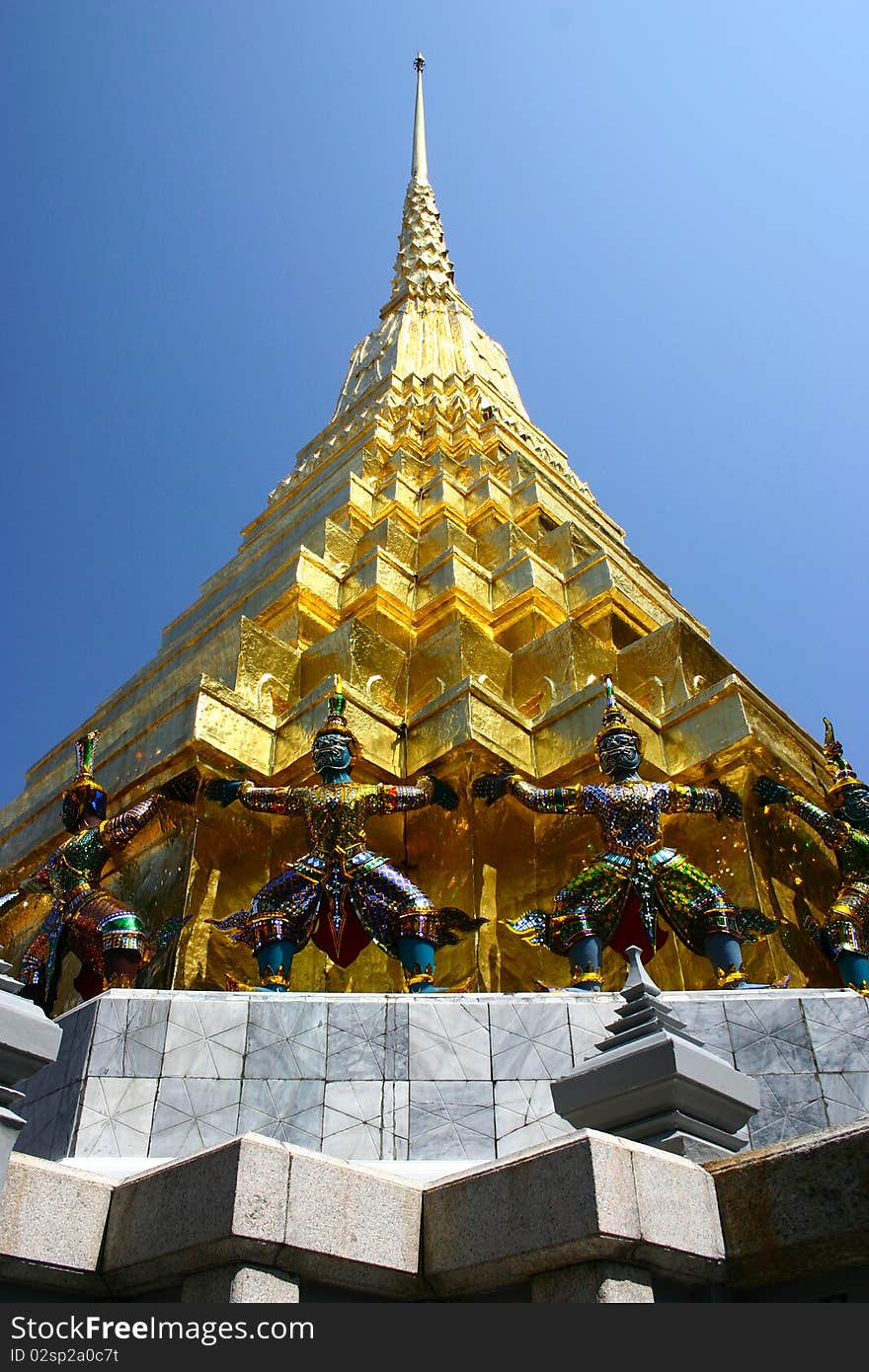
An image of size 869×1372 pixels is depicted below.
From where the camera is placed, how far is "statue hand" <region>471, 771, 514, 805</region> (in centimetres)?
1199

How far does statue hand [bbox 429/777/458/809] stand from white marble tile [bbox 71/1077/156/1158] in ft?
14.7

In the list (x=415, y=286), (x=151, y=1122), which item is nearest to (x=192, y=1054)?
(x=151, y=1122)

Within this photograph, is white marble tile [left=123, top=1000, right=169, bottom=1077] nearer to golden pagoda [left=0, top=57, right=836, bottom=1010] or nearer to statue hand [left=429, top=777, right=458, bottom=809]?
golden pagoda [left=0, top=57, right=836, bottom=1010]

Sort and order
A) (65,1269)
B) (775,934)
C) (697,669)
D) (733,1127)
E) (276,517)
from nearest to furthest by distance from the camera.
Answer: (65,1269), (733,1127), (775,934), (697,669), (276,517)

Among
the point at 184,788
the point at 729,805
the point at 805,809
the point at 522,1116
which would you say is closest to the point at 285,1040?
the point at 522,1116

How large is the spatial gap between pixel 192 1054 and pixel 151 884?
4474mm

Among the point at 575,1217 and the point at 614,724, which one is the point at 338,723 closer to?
the point at 614,724

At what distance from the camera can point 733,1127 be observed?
556 centimetres

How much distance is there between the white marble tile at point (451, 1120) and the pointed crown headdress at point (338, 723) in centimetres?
448

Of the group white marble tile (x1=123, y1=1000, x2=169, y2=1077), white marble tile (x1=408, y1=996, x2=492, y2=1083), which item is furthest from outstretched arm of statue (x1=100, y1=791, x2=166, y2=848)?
white marble tile (x1=408, y1=996, x2=492, y2=1083)

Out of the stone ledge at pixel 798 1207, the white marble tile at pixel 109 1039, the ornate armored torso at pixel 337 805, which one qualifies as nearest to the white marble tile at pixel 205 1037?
the white marble tile at pixel 109 1039

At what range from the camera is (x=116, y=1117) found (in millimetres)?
8133

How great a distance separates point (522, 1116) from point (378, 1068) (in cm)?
114

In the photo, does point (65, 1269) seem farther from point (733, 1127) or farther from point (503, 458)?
point (503, 458)
